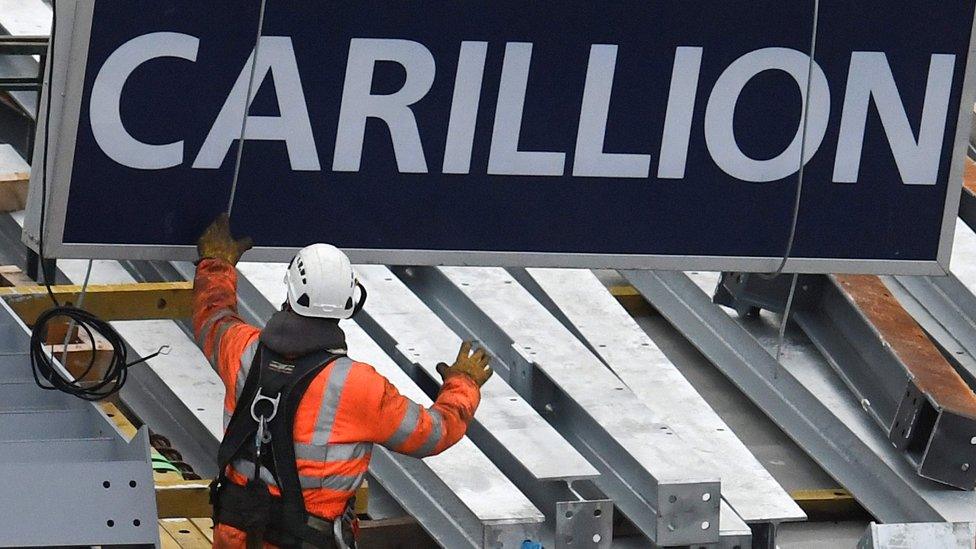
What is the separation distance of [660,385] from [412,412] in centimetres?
234

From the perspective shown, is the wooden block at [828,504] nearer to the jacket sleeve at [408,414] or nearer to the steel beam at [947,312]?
the steel beam at [947,312]

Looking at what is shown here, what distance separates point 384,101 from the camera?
589 cm

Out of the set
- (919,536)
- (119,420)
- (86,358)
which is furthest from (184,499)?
(919,536)

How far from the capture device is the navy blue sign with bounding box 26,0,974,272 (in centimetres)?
576

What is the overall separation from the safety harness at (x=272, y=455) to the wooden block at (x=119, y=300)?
5.74 ft

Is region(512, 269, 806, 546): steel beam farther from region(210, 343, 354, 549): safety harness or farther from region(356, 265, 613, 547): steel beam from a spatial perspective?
region(210, 343, 354, 549): safety harness

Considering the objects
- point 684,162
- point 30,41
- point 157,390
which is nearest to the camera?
point 684,162

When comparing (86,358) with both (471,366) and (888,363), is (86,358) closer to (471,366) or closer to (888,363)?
(471,366)

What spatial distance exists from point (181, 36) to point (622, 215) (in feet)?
4.77

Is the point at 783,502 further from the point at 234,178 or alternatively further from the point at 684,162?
the point at 234,178

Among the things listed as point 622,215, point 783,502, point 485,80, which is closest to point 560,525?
point 783,502

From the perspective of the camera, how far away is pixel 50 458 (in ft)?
20.3

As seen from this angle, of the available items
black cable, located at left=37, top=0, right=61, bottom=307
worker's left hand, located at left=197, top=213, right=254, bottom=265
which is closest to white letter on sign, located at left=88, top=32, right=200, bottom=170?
black cable, located at left=37, top=0, right=61, bottom=307

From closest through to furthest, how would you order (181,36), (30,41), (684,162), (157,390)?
(181,36) < (684,162) < (30,41) < (157,390)
